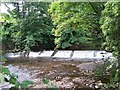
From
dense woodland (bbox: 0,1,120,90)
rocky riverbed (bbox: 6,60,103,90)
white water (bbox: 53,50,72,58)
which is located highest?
dense woodland (bbox: 0,1,120,90)

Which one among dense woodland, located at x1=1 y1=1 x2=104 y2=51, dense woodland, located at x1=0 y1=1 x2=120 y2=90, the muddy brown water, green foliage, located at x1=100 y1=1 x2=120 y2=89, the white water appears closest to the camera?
green foliage, located at x1=100 y1=1 x2=120 y2=89

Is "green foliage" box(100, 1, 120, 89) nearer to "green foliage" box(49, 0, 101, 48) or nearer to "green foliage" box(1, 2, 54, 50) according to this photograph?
"green foliage" box(49, 0, 101, 48)

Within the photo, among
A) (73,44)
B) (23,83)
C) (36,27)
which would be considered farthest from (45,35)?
(23,83)

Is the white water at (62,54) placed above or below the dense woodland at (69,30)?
below

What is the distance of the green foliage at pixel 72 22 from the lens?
189cm

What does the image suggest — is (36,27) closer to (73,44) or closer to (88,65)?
(73,44)

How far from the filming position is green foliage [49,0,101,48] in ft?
6.21

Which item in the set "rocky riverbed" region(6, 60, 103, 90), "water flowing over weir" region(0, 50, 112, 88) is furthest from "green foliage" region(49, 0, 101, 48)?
"rocky riverbed" region(6, 60, 103, 90)

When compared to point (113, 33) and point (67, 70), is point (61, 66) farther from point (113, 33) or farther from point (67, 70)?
point (113, 33)

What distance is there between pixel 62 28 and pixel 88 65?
52 centimetres

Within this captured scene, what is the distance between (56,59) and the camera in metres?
2.37

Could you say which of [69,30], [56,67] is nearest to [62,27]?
[69,30]

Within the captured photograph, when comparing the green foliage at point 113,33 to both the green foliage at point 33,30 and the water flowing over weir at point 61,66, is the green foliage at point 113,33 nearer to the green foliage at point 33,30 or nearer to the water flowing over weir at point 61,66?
the water flowing over weir at point 61,66

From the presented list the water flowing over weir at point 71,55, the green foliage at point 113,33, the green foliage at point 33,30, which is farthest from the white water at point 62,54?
the green foliage at point 113,33
